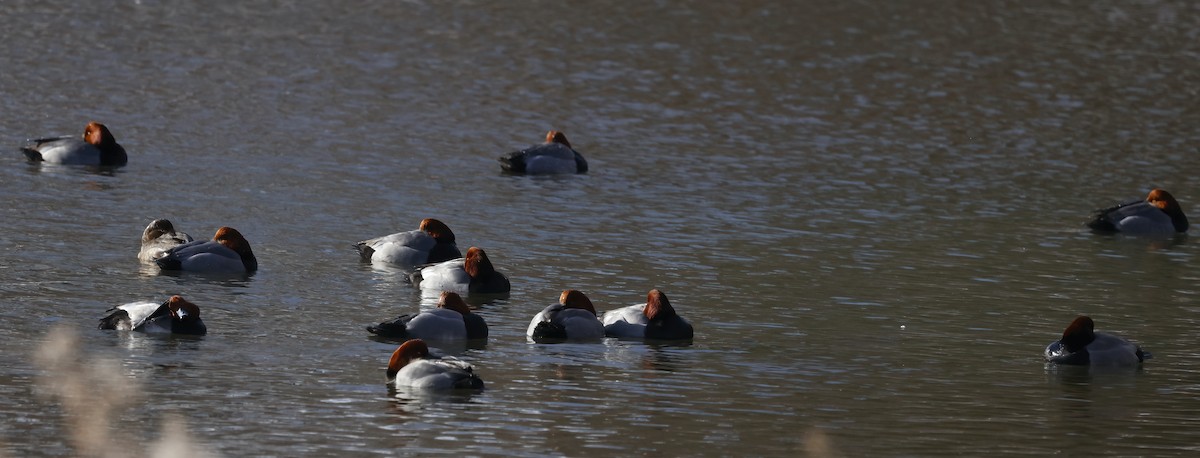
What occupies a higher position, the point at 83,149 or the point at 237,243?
the point at 83,149

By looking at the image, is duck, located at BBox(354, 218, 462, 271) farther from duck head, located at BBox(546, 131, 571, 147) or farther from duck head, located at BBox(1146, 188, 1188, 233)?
duck head, located at BBox(1146, 188, 1188, 233)

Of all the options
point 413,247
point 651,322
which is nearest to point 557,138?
point 413,247

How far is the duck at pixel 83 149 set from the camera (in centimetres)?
2598

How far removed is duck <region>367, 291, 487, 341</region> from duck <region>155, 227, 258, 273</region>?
10.3 feet

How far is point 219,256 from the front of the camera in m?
19.4

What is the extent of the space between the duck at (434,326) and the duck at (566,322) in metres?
0.59

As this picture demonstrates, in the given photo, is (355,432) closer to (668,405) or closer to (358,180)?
(668,405)

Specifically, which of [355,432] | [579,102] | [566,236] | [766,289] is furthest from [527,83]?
[355,432]

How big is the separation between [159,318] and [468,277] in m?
4.03

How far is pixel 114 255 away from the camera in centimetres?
2002

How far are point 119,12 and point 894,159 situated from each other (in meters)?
20.2

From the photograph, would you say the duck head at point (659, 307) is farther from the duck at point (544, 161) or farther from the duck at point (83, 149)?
the duck at point (83, 149)

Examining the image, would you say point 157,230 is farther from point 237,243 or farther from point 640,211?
point 640,211

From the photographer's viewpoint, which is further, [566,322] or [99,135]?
[99,135]
